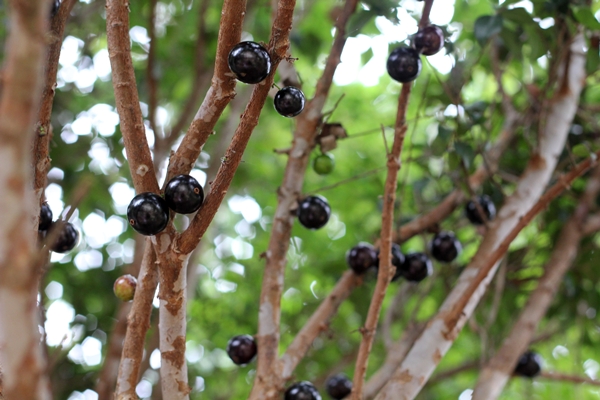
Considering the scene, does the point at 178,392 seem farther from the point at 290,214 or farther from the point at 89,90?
the point at 89,90

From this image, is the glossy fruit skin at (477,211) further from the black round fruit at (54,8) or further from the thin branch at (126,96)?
the black round fruit at (54,8)

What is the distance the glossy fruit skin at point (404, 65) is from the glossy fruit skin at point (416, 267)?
0.76 meters

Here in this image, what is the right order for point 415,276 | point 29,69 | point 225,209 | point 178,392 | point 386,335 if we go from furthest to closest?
1. point 225,209
2. point 386,335
3. point 415,276
4. point 178,392
5. point 29,69

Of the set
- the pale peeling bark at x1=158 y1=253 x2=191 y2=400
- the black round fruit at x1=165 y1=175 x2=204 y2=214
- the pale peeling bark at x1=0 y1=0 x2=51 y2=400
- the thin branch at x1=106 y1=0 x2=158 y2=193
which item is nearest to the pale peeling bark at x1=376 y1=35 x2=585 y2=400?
the pale peeling bark at x1=158 y1=253 x2=191 y2=400

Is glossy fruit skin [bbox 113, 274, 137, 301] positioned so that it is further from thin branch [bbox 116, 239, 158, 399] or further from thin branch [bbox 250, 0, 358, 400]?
thin branch [bbox 250, 0, 358, 400]

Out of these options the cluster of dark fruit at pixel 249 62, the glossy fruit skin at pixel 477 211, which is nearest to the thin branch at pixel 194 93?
the glossy fruit skin at pixel 477 211

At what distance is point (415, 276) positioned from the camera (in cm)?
252

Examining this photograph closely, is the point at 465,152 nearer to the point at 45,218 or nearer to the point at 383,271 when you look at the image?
the point at 383,271

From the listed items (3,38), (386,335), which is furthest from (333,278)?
(3,38)

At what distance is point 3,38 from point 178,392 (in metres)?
2.55

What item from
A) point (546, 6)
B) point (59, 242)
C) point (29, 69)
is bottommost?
point (29, 69)

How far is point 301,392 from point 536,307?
121 cm

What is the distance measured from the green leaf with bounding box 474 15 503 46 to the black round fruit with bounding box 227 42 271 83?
4.32 ft

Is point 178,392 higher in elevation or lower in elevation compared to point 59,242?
lower
